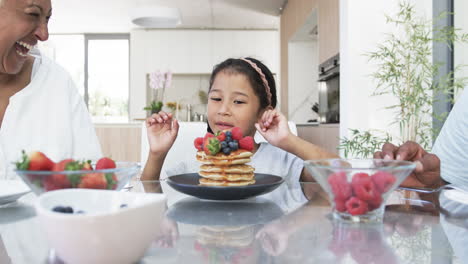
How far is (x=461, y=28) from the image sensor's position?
285 cm

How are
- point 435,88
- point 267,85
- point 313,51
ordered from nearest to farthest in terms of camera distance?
point 267,85
point 435,88
point 313,51

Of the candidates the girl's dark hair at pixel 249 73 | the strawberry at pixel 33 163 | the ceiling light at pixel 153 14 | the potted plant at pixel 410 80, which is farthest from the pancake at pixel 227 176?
the ceiling light at pixel 153 14

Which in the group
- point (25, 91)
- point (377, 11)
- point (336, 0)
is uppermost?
point (336, 0)

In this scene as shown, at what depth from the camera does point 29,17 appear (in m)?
1.29

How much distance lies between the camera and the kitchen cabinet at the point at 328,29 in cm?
361

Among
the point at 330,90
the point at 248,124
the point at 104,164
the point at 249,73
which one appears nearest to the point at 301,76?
the point at 330,90

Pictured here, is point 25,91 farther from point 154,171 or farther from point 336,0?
point 336,0

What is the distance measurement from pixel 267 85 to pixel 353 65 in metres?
1.71

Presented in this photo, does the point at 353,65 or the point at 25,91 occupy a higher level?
the point at 353,65

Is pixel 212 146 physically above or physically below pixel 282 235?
above

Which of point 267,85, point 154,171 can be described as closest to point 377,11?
point 267,85

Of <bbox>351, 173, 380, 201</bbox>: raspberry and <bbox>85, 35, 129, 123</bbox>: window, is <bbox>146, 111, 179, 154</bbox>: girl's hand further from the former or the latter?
<bbox>85, 35, 129, 123</bbox>: window

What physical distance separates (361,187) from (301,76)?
6.22m

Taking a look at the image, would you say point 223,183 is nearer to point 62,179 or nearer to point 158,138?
point 62,179
